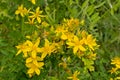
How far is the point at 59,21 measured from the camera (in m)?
2.31

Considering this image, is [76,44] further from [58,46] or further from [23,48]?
[23,48]

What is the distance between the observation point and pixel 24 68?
188 cm

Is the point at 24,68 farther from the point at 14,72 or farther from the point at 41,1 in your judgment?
the point at 41,1

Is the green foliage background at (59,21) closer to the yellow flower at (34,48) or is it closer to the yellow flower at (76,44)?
the yellow flower at (34,48)

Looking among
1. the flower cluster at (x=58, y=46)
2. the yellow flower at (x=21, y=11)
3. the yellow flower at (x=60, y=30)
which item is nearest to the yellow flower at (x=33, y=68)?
the flower cluster at (x=58, y=46)

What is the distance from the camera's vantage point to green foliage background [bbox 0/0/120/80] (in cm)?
190

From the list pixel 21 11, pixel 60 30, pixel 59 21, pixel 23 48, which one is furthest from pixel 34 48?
pixel 59 21

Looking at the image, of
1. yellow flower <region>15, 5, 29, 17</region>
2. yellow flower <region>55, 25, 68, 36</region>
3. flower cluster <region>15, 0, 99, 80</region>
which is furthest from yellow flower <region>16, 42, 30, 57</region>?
yellow flower <region>15, 5, 29, 17</region>

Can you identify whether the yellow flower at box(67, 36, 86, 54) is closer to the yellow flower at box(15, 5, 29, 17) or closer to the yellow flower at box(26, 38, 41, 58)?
the yellow flower at box(26, 38, 41, 58)

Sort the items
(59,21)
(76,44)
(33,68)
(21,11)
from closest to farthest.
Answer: (76,44) → (33,68) → (21,11) → (59,21)

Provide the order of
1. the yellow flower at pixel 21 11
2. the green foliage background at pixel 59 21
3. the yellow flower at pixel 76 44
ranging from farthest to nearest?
1. the yellow flower at pixel 21 11
2. the green foliage background at pixel 59 21
3. the yellow flower at pixel 76 44

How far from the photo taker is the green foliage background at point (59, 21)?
1.90m

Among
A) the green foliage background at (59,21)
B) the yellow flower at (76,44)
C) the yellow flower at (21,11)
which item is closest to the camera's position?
the yellow flower at (76,44)

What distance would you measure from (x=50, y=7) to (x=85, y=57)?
2.24 feet
